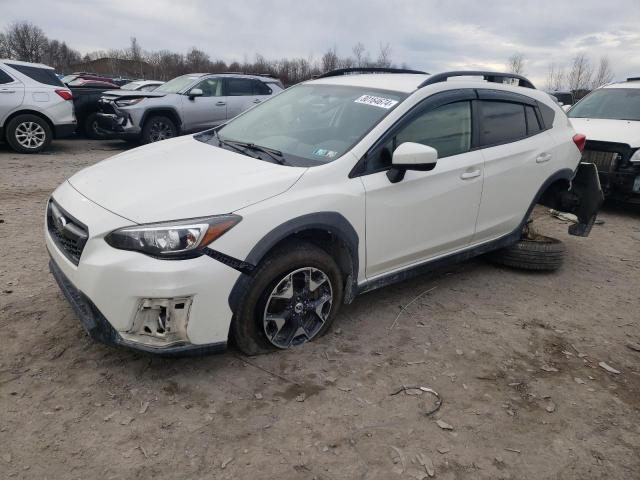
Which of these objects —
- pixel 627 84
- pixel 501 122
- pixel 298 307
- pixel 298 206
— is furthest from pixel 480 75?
pixel 627 84

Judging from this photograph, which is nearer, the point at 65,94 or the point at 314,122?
the point at 314,122

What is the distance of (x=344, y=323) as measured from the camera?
11.6 feet

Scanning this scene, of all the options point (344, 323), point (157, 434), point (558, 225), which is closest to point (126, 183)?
point (157, 434)

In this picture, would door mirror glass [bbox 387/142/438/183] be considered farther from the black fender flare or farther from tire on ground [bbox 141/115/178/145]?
tire on ground [bbox 141/115/178/145]

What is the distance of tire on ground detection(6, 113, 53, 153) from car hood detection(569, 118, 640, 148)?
9.26 metres

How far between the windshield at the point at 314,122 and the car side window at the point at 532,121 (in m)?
1.50

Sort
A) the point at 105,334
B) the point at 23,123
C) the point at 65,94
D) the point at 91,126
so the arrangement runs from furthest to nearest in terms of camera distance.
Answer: the point at 91,126 < the point at 65,94 < the point at 23,123 < the point at 105,334

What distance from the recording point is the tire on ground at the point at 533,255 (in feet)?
14.8

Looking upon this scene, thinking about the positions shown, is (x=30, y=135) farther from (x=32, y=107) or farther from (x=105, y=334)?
(x=105, y=334)

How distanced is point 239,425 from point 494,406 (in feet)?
4.50

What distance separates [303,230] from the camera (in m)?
2.87

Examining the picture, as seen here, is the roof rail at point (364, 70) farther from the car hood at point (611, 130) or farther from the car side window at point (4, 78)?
the car side window at point (4, 78)

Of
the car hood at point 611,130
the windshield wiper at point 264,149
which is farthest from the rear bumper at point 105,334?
the car hood at point 611,130

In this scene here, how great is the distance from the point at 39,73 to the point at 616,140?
989 centimetres
